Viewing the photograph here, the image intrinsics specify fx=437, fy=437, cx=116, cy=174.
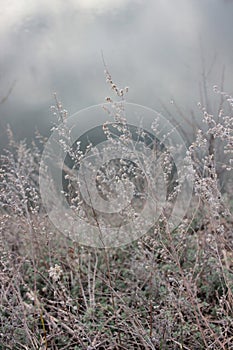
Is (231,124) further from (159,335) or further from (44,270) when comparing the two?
(44,270)

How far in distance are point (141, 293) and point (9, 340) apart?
102 cm

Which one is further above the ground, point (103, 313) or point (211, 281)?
point (103, 313)

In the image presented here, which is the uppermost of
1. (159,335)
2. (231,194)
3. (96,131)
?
(96,131)

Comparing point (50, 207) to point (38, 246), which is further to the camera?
point (50, 207)

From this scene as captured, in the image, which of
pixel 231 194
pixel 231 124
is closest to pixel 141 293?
pixel 231 124

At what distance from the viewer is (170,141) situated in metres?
5.42

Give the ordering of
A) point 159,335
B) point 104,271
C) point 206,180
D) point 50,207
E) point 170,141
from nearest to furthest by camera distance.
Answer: point 206,180, point 159,335, point 104,271, point 50,207, point 170,141

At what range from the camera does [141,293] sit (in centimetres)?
332

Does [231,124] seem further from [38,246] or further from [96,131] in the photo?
[38,246]

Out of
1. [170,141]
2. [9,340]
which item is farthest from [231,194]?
[9,340]

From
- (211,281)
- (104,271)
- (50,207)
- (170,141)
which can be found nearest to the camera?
(211,281)

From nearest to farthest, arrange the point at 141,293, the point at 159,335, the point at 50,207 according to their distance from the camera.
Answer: the point at 159,335, the point at 141,293, the point at 50,207

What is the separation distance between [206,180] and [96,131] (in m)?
1.45

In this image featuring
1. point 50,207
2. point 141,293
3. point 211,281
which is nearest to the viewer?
point 141,293
